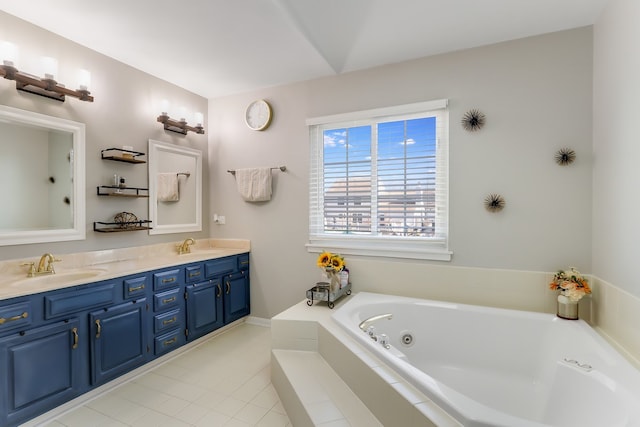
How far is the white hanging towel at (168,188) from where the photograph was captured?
3168mm

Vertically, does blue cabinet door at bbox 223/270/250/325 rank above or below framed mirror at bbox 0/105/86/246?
below

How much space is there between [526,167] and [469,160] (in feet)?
1.30

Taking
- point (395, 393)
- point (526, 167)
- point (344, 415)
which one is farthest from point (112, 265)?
point (526, 167)

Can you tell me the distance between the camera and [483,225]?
250 cm

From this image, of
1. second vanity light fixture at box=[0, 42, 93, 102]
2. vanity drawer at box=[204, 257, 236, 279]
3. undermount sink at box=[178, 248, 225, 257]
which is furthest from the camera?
undermount sink at box=[178, 248, 225, 257]

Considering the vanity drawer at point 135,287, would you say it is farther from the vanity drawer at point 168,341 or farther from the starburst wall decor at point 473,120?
the starburst wall decor at point 473,120

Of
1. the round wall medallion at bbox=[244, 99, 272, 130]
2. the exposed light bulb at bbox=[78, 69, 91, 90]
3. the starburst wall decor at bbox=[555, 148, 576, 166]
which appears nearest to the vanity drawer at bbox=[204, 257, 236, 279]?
the round wall medallion at bbox=[244, 99, 272, 130]

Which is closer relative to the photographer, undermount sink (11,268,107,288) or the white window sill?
undermount sink (11,268,107,288)

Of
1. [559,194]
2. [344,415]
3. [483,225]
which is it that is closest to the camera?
[344,415]

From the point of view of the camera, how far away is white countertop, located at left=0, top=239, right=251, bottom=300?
6.42 ft

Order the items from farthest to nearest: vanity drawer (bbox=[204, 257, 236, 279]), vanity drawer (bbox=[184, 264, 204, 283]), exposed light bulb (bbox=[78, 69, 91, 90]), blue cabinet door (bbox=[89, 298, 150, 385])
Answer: vanity drawer (bbox=[204, 257, 236, 279]) < vanity drawer (bbox=[184, 264, 204, 283]) < exposed light bulb (bbox=[78, 69, 91, 90]) < blue cabinet door (bbox=[89, 298, 150, 385])

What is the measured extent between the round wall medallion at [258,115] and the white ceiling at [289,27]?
1.74ft

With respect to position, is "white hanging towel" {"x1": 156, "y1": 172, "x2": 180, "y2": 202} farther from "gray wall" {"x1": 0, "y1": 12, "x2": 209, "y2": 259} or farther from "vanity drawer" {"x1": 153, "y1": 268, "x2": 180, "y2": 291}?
"vanity drawer" {"x1": 153, "y1": 268, "x2": 180, "y2": 291}

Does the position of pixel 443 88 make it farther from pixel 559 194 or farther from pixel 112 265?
pixel 112 265
